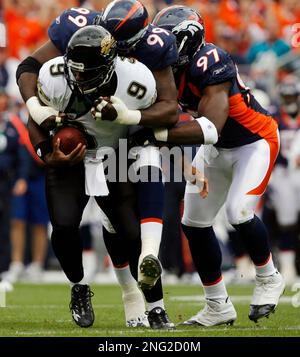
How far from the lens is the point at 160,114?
527cm

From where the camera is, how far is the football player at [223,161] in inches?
221

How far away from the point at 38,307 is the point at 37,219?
3.16 m

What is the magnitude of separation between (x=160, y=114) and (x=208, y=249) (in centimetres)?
97

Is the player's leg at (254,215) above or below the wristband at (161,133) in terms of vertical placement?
below

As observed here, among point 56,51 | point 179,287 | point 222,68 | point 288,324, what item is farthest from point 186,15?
point 179,287

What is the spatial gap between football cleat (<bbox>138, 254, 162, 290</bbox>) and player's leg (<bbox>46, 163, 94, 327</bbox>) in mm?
510

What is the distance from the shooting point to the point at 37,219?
1026 cm

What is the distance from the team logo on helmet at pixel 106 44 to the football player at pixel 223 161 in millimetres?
564

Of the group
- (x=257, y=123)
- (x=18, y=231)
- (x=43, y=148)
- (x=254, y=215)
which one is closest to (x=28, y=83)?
(x=43, y=148)

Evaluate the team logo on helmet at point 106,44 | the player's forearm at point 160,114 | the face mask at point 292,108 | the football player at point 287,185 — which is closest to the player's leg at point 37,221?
the football player at point 287,185

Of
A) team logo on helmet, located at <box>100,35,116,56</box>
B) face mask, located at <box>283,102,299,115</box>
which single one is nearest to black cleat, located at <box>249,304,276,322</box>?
team logo on helmet, located at <box>100,35,116,56</box>

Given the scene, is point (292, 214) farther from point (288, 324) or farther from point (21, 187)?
point (288, 324)

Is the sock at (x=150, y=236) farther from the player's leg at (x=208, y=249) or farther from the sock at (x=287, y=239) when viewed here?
Result: the sock at (x=287, y=239)

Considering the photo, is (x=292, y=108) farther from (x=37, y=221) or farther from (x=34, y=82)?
(x=34, y=82)
